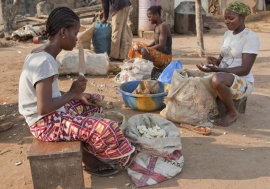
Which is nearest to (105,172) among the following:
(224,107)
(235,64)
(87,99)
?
(87,99)

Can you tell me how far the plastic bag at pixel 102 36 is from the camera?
22.5 feet

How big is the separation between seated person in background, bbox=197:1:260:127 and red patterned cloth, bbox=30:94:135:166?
147 centimetres

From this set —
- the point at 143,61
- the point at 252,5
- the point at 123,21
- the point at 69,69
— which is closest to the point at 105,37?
the point at 123,21

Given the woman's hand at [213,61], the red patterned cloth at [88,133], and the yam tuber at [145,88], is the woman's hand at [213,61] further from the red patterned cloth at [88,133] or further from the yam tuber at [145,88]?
the red patterned cloth at [88,133]

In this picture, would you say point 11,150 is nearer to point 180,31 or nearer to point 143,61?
point 143,61

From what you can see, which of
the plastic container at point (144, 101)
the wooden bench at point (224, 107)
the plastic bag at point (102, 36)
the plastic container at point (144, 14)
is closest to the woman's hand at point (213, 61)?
the wooden bench at point (224, 107)

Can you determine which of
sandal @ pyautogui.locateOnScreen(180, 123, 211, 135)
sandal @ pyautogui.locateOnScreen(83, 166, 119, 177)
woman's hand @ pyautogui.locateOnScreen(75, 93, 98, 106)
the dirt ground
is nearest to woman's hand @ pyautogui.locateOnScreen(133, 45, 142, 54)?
the dirt ground

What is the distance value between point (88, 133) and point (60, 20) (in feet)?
2.75

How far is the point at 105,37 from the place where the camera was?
6.89m

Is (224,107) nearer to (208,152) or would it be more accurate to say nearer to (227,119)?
(227,119)

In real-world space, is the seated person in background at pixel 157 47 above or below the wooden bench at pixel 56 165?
above

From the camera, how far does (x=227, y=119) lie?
12.0 ft

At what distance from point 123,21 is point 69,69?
1.77 metres

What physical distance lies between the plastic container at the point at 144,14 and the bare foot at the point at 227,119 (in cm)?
629
